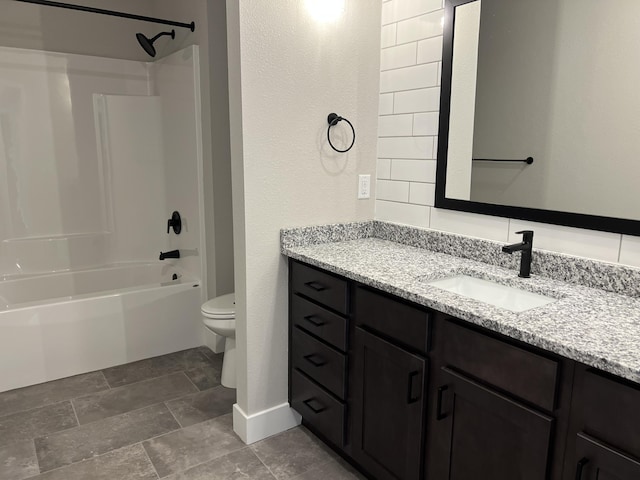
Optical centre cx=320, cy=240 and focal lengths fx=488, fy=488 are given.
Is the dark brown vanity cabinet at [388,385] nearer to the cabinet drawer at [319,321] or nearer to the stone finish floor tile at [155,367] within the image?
the cabinet drawer at [319,321]

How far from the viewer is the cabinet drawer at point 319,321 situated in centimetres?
189

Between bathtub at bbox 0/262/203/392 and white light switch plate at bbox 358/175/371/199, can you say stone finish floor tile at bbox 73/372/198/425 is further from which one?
white light switch plate at bbox 358/175/371/199

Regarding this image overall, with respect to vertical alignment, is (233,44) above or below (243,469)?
above

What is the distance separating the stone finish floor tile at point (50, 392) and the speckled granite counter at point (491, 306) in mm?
1432

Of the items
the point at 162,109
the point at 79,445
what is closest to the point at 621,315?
the point at 79,445

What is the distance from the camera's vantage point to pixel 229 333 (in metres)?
2.65

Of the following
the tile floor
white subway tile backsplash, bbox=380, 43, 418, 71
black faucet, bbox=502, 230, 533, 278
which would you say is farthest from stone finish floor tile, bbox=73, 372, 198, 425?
white subway tile backsplash, bbox=380, 43, 418, 71

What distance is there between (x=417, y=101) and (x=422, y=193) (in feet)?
1.34

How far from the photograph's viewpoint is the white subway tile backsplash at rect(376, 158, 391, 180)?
2363mm

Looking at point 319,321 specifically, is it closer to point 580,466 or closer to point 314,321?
point 314,321

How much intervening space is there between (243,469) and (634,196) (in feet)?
5.77

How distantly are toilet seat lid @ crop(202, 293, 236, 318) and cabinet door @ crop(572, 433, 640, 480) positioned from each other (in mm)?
1817

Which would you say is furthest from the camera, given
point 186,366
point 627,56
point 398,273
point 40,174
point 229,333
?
point 40,174

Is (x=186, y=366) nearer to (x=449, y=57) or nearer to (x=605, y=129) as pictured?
→ (x=449, y=57)
